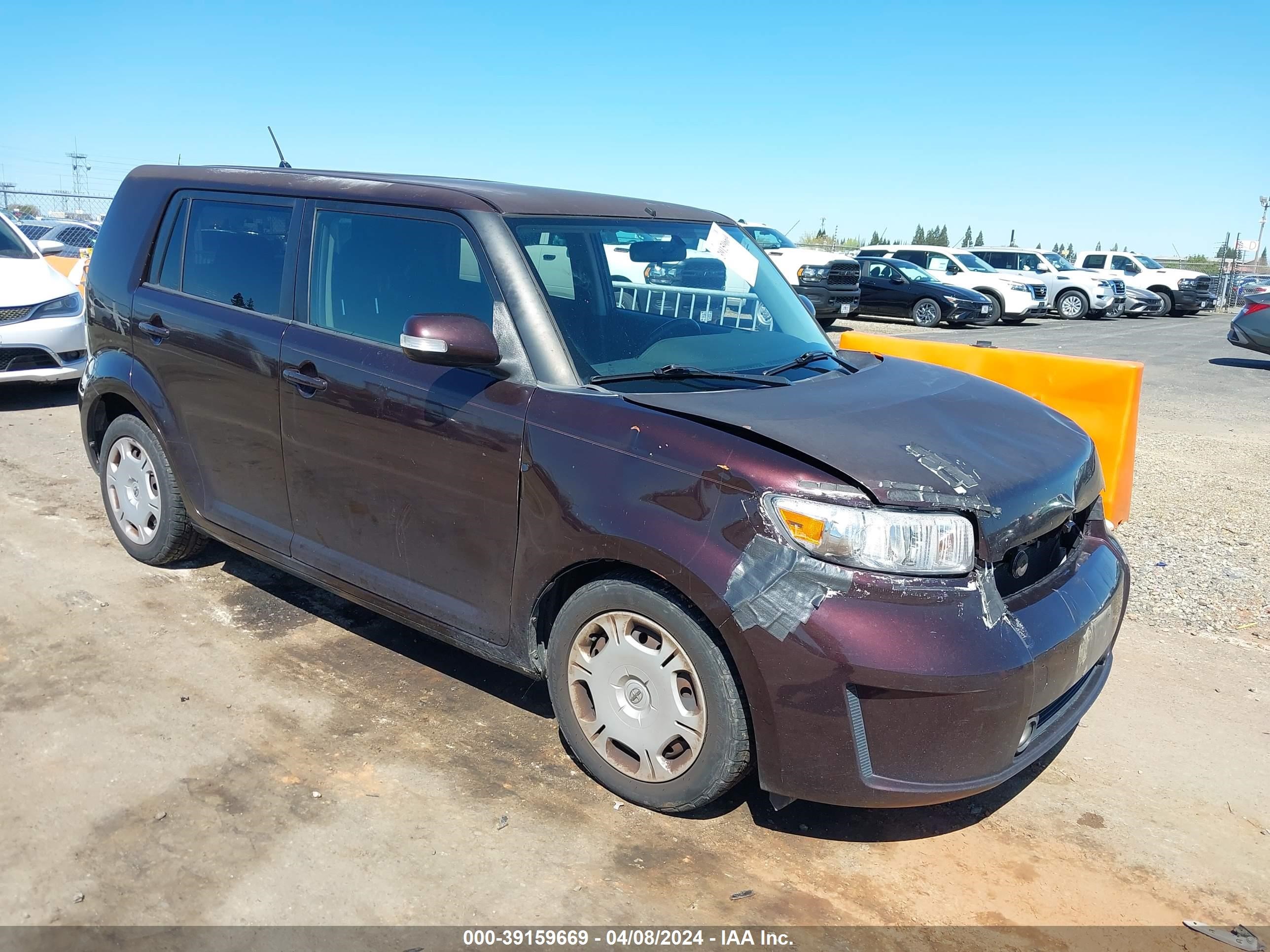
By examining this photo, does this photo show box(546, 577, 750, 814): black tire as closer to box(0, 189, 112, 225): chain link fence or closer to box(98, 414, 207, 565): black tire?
box(98, 414, 207, 565): black tire

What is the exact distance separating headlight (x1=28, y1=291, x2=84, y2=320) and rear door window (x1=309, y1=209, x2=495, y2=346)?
19.8 feet

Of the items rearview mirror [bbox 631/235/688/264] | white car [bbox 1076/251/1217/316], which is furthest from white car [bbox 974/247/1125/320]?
rearview mirror [bbox 631/235/688/264]

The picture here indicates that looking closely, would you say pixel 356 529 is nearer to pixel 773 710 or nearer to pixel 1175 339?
pixel 773 710

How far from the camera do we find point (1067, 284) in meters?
28.7

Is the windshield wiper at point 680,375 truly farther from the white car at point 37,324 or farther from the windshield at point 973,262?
the windshield at point 973,262

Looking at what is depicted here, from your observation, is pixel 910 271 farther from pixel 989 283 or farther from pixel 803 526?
pixel 803 526

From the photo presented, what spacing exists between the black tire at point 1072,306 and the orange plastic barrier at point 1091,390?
24548 mm

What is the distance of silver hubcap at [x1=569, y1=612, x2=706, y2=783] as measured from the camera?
3014 mm

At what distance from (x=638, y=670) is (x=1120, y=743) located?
6.70ft

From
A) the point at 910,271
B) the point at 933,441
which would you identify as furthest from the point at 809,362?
the point at 910,271

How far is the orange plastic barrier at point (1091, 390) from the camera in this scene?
5801mm

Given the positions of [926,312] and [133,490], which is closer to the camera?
[133,490]

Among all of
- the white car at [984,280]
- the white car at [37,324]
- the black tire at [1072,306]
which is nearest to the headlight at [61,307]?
the white car at [37,324]

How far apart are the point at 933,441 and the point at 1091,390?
345cm
